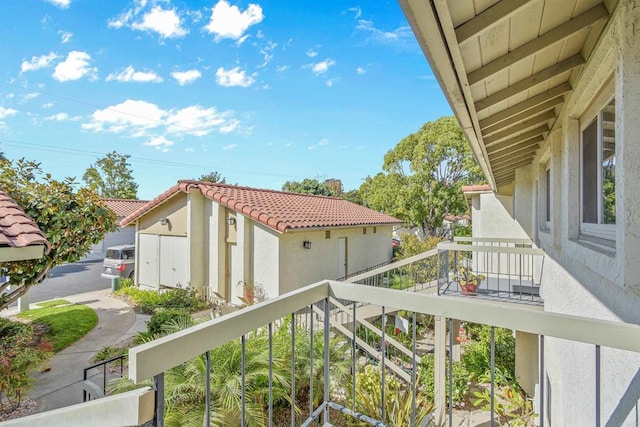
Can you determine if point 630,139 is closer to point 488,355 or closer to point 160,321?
point 488,355

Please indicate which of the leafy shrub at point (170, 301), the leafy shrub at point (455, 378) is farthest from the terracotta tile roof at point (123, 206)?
the leafy shrub at point (455, 378)

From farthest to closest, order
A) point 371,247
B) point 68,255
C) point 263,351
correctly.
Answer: point 371,247
point 68,255
point 263,351

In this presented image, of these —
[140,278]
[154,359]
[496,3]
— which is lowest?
[140,278]

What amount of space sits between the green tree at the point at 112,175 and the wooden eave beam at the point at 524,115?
130 ft

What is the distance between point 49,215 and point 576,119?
344 inches

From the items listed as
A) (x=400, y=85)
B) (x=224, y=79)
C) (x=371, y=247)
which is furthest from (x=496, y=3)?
(x=224, y=79)

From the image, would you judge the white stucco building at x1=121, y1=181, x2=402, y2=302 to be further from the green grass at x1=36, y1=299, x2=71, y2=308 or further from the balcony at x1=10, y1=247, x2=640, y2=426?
the balcony at x1=10, y1=247, x2=640, y2=426

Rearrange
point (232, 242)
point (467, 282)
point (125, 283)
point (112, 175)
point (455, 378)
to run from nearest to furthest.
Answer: point (467, 282), point (455, 378), point (232, 242), point (125, 283), point (112, 175)

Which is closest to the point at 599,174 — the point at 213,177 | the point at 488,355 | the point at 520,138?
the point at 520,138

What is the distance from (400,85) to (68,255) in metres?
10.8

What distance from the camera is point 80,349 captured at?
7.32 meters

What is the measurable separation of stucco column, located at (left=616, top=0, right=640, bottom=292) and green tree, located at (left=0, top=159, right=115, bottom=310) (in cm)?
777

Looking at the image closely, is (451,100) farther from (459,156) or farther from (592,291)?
(459,156)

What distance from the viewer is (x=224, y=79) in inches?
661
